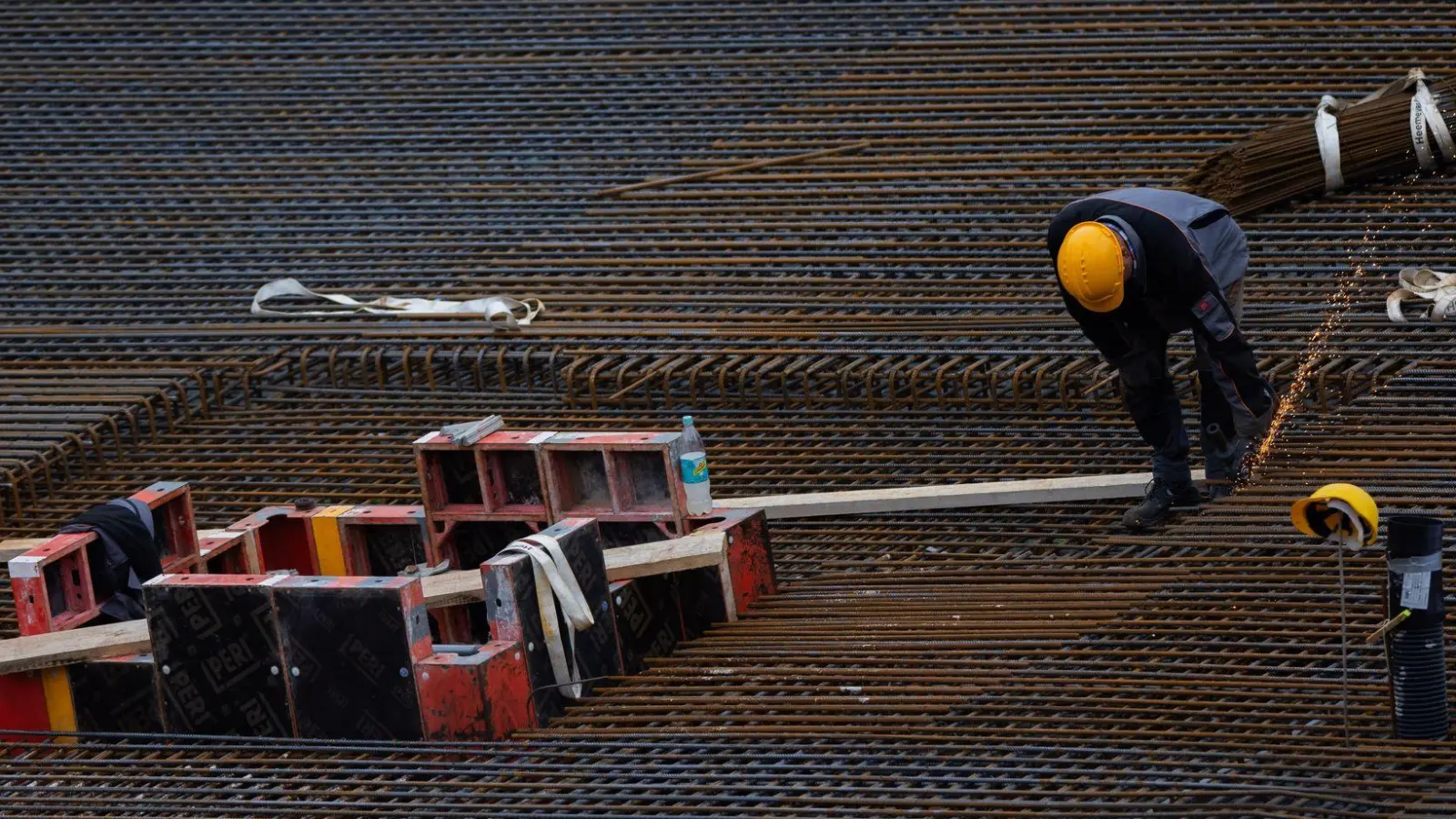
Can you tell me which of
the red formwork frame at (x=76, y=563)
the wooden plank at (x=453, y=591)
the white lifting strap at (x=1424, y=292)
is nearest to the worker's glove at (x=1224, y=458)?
the white lifting strap at (x=1424, y=292)

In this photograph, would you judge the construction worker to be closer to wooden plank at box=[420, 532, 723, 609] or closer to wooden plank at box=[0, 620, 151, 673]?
wooden plank at box=[420, 532, 723, 609]

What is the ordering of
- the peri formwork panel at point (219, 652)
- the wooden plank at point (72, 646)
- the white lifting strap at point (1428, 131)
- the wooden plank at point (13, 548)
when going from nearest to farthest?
the peri formwork panel at point (219, 652) < the wooden plank at point (72, 646) < the wooden plank at point (13, 548) < the white lifting strap at point (1428, 131)

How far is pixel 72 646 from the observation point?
256 inches

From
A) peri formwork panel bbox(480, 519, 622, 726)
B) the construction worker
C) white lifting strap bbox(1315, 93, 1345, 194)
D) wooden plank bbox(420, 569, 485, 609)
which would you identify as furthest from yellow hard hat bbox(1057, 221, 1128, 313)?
white lifting strap bbox(1315, 93, 1345, 194)

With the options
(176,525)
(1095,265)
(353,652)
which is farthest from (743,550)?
(176,525)

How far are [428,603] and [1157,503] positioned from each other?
2.57 m

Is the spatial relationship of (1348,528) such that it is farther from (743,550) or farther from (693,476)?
(693,476)

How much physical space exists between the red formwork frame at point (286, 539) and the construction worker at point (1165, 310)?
2942 millimetres

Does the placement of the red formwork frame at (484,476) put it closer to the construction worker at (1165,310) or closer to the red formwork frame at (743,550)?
the red formwork frame at (743,550)

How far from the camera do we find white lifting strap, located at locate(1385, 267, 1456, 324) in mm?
8008

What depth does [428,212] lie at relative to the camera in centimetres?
1062

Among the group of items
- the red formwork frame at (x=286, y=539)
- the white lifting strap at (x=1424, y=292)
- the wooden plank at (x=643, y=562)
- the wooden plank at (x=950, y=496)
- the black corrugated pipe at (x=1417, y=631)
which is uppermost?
the white lifting strap at (x=1424, y=292)

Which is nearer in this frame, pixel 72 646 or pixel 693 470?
pixel 72 646

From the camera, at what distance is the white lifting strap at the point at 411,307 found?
9.36 m
